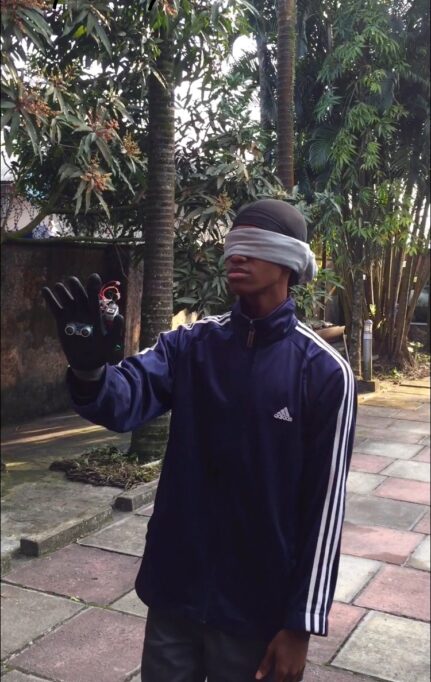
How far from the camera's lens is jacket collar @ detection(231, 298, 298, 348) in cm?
168

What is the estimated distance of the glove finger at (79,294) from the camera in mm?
1355

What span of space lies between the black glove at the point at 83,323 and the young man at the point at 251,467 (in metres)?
0.17

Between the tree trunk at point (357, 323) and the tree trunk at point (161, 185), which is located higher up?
the tree trunk at point (161, 185)

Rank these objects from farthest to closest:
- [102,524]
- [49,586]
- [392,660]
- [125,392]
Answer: [102,524], [49,586], [392,660], [125,392]

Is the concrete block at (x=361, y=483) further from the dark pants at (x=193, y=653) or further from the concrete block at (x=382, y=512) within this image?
the dark pants at (x=193, y=653)

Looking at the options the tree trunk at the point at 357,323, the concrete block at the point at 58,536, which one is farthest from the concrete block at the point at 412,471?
the tree trunk at the point at 357,323

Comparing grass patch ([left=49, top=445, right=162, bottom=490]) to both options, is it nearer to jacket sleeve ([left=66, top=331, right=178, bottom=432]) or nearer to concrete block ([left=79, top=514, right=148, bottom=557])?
concrete block ([left=79, top=514, right=148, bottom=557])

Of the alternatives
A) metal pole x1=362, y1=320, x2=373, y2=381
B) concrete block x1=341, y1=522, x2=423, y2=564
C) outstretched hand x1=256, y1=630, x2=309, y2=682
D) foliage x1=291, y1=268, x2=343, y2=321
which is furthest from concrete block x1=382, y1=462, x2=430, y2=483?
outstretched hand x1=256, y1=630, x2=309, y2=682

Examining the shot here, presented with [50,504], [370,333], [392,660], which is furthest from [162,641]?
[50,504]

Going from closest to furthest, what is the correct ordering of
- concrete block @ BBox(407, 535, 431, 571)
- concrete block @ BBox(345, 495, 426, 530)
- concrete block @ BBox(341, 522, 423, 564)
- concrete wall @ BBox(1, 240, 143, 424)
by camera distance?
concrete block @ BBox(407, 535, 431, 571) < concrete block @ BBox(341, 522, 423, 564) < concrete block @ BBox(345, 495, 426, 530) < concrete wall @ BBox(1, 240, 143, 424)

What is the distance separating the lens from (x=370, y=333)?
2.10 m

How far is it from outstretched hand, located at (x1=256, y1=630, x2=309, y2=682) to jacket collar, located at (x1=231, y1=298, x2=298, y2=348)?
596 mm

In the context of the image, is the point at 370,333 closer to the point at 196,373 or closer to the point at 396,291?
the point at 396,291

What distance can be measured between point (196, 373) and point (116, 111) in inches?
40.8
